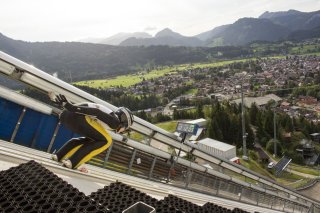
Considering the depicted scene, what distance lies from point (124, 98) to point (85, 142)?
90.5 m

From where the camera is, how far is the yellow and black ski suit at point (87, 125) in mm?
4848

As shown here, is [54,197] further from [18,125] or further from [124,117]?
[18,125]

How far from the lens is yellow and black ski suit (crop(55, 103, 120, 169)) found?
4.85 meters

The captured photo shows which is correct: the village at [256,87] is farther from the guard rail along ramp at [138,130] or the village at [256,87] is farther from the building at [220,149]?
the guard rail along ramp at [138,130]

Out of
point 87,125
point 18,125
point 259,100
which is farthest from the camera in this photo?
point 259,100

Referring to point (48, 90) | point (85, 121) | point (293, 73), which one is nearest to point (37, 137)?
point (48, 90)

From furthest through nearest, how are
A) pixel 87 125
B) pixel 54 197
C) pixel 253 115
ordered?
pixel 253 115 < pixel 87 125 < pixel 54 197

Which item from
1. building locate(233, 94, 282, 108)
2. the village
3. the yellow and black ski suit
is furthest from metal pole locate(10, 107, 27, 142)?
building locate(233, 94, 282, 108)

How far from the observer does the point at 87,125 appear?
4.93 metres

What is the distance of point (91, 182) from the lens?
453cm

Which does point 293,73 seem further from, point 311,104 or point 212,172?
point 212,172

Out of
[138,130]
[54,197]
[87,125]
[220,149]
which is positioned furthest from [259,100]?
[54,197]

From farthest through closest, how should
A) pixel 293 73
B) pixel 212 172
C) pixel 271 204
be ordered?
pixel 293 73 < pixel 271 204 < pixel 212 172

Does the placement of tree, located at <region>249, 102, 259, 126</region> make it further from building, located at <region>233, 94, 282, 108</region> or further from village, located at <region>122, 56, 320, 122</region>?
building, located at <region>233, 94, 282, 108</region>
